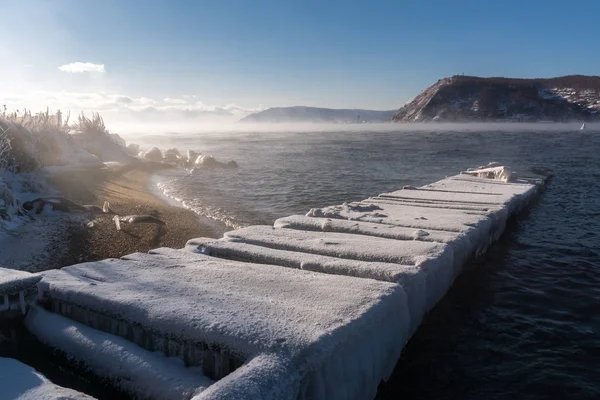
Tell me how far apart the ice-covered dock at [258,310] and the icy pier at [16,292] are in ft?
0.47

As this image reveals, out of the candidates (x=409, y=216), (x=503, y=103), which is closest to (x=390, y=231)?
(x=409, y=216)

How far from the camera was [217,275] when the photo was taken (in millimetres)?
5082

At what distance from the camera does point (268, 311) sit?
12.9 ft

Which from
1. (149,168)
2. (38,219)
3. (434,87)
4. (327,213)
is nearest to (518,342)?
(327,213)

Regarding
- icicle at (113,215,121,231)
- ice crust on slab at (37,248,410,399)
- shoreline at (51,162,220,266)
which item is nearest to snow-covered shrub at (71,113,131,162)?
shoreline at (51,162,220,266)

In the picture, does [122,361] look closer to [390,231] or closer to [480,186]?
[390,231]

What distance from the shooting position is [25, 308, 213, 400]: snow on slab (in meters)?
3.42

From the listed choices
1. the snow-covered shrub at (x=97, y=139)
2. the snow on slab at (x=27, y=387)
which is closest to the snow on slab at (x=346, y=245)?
the snow on slab at (x=27, y=387)

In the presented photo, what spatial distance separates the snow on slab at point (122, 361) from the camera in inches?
135

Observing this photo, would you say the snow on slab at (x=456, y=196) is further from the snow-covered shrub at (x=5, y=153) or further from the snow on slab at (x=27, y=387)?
the snow-covered shrub at (x=5, y=153)

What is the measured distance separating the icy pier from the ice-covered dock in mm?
145

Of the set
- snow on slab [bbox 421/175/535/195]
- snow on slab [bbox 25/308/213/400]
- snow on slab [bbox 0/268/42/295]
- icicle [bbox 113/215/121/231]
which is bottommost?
snow on slab [bbox 25/308/213/400]

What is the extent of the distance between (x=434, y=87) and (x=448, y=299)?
186m

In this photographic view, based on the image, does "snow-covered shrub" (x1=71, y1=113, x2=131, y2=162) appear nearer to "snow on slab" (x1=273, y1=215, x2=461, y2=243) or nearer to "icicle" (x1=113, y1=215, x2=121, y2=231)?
"icicle" (x1=113, y1=215, x2=121, y2=231)
